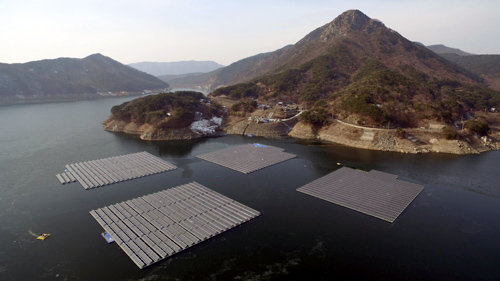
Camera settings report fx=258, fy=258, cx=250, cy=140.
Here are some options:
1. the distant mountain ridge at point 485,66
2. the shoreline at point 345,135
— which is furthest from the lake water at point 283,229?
the distant mountain ridge at point 485,66

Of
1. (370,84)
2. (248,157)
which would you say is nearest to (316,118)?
(248,157)

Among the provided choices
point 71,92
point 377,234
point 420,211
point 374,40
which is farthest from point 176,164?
point 71,92

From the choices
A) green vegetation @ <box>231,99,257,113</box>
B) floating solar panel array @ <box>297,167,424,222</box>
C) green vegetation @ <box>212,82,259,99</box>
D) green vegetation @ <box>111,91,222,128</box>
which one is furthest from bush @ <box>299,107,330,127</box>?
green vegetation @ <box>212,82,259,99</box>

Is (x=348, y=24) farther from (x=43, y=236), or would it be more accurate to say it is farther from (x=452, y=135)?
(x=43, y=236)

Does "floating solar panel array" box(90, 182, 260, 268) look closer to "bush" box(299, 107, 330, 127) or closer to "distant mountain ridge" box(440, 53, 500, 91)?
"bush" box(299, 107, 330, 127)

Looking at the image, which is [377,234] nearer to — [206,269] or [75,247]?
[206,269]

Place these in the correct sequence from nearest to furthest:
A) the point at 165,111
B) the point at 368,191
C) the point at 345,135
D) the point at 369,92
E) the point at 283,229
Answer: the point at 283,229 → the point at 368,191 → the point at 345,135 → the point at 165,111 → the point at 369,92
